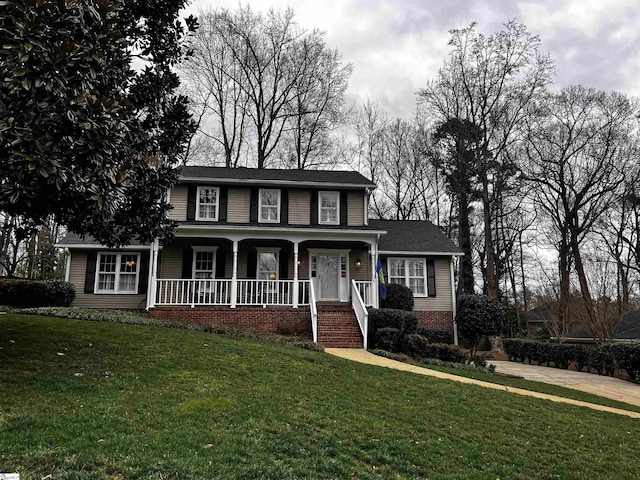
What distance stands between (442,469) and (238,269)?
13.4 metres

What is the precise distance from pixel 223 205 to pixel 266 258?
8.63ft

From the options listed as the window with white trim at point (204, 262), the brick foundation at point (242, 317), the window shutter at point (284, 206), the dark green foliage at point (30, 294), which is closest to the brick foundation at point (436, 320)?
the brick foundation at point (242, 317)

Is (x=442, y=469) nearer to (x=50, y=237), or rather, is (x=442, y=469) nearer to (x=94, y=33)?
(x=94, y=33)

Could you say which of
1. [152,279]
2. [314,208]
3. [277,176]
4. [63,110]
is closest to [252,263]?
[314,208]

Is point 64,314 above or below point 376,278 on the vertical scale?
below

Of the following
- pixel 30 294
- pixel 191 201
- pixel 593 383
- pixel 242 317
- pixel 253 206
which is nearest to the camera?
pixel 593 383

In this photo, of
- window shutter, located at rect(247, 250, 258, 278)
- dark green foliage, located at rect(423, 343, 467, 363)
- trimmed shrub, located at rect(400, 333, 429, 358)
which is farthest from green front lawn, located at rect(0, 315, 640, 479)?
window shutter, located at rect(247, 250, 258, 278)

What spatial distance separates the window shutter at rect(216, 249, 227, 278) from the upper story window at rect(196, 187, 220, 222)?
4.19ft

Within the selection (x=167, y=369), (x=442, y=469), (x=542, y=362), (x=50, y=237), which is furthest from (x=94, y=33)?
(x=50, y=237)

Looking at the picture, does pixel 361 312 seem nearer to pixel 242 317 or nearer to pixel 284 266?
pixel 242 317

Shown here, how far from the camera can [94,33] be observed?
15.8 ft

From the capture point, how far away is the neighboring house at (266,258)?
49.5 feet

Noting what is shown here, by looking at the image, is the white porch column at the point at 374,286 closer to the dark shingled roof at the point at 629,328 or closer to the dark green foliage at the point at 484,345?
the dark green foliage at the point at 484,345

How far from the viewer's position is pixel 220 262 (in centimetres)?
1678
